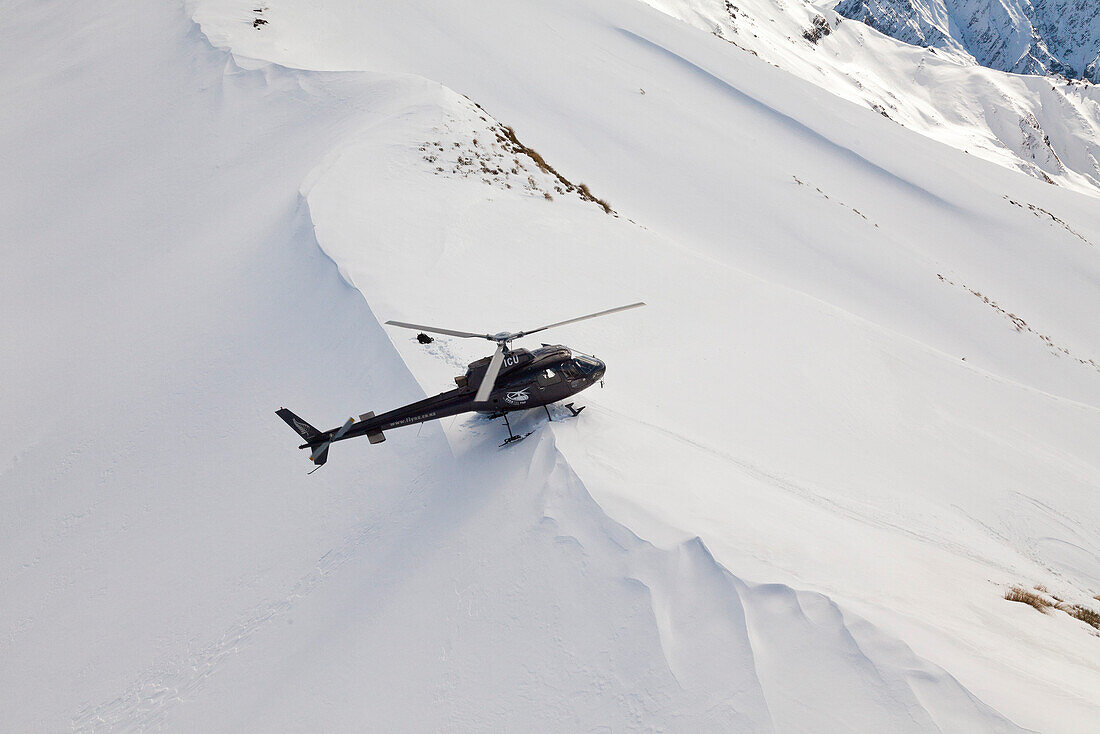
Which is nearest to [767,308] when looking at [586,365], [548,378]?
[586,365]

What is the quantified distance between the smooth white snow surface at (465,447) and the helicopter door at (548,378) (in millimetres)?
876

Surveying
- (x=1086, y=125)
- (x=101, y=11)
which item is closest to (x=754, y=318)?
(x=101, y=11)

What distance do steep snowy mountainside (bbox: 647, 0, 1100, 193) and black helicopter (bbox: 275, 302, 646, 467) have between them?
9721cm

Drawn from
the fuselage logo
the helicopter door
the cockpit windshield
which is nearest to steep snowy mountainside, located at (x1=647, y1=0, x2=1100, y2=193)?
the cockpit windshield

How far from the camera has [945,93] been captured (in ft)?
370

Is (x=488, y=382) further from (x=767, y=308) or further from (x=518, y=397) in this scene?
(x=767, y=308)

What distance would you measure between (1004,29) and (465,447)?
714 feet

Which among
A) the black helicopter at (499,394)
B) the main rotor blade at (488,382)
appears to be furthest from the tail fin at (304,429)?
the main rotor blade at (488,382)

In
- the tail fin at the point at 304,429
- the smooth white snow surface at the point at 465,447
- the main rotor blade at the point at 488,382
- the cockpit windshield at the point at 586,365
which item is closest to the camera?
the smooth white snow surface at the point at 465,447

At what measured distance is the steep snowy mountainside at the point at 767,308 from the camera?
9828mm

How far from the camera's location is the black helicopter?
10422 mm

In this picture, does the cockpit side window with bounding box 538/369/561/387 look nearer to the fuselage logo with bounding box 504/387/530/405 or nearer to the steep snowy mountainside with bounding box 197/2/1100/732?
the fuselage logo with bounding box 504/387/530/405

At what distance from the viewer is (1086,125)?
111 m

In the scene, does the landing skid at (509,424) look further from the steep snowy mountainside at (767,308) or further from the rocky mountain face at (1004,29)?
the rocky mountain face at (1004,29)
